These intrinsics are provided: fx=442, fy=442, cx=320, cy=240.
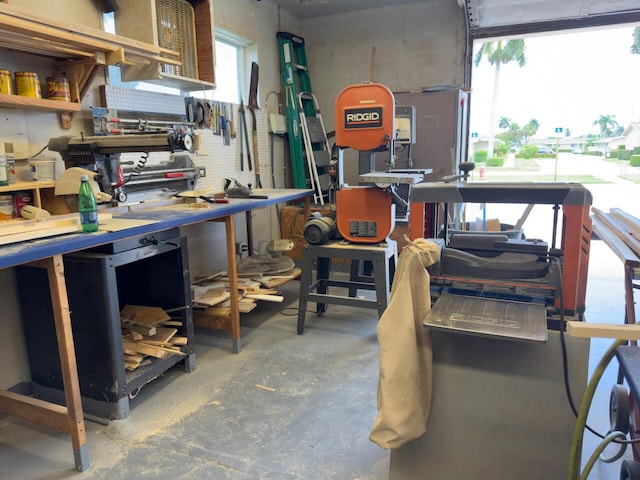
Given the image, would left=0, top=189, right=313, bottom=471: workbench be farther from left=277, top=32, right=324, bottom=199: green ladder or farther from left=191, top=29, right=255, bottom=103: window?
left=277, top=32, right=324, bottom=199: green ladder

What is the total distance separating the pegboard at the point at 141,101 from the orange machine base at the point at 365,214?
132 cm

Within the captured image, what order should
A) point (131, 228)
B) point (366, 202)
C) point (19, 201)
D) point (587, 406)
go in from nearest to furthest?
point (587, 406), point (131, 228), point (19, 201), point (366, 202)

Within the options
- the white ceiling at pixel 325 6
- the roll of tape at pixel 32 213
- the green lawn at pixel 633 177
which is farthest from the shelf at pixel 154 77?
the green lawn at pixel 633 177

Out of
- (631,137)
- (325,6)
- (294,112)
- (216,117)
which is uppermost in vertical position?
(325,6)

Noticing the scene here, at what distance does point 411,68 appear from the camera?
15.4 feet

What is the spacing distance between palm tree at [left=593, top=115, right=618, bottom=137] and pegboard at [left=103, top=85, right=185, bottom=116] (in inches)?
156

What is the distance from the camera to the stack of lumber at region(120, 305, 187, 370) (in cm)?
227

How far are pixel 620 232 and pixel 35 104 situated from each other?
2901mm

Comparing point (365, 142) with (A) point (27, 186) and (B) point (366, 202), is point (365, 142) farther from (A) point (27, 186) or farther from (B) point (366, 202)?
(A) point (27, 186)

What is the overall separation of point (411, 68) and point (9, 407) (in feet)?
14.5

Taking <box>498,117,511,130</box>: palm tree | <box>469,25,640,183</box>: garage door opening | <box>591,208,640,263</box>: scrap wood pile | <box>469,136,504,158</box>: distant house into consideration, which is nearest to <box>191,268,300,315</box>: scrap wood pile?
<box>591,208,640,263</box>: scrap wood pile

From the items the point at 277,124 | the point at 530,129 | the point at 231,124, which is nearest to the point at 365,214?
the point at 231,124

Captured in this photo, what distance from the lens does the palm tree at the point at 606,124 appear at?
172 inches

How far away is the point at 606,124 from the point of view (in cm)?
441
